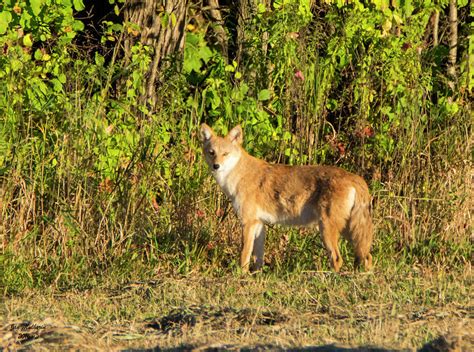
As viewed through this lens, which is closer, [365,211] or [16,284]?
[16,284]

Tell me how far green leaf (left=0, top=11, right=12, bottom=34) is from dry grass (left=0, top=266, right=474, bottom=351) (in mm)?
2995

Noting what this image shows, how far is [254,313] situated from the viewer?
697 cm

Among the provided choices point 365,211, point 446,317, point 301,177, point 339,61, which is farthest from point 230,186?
point 446,317

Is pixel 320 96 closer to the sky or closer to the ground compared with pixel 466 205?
closer to the sky

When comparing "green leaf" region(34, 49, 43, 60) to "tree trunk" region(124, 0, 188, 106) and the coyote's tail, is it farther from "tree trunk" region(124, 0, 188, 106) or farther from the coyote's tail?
the coyote's tail

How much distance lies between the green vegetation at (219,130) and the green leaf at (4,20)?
0.01m

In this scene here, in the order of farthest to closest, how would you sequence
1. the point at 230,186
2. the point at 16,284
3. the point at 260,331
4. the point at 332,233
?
the point at 230,186
the point at 332,233
the point at 16,284
the point at 260,331

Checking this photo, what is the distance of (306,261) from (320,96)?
203 cm

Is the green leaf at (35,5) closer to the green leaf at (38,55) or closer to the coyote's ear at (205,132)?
the green leaf at (38,55)

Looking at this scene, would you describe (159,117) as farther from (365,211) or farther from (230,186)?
(365,211)

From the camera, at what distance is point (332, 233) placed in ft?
31.0

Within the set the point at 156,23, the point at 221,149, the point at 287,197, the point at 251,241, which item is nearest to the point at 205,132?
the point at 221,149

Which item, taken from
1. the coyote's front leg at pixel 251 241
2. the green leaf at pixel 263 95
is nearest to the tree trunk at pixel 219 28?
the green leaf at pixel 263 95

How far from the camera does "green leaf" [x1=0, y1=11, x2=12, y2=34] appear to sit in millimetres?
10133
